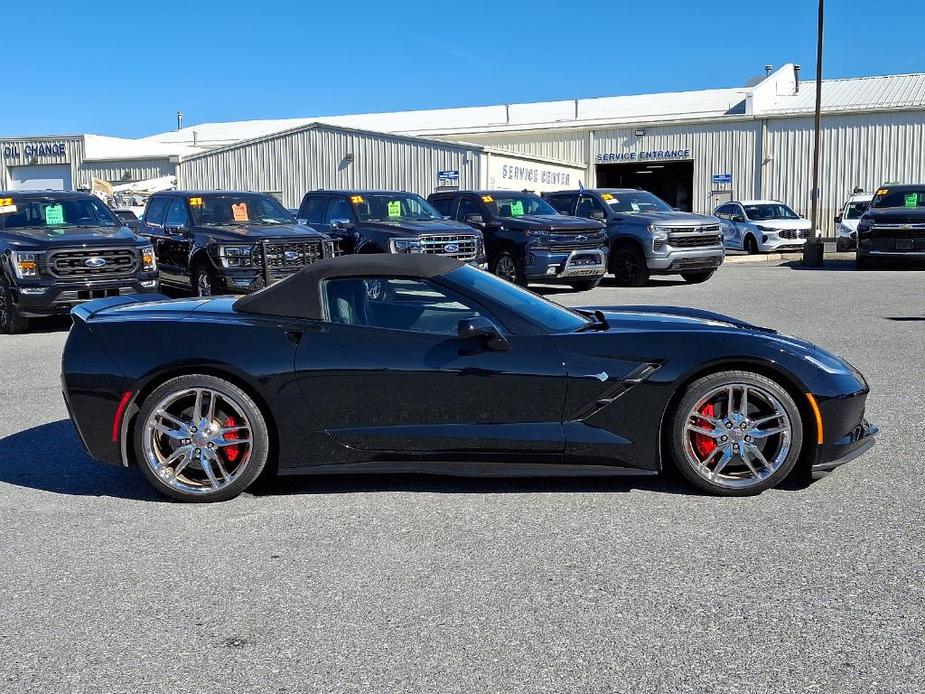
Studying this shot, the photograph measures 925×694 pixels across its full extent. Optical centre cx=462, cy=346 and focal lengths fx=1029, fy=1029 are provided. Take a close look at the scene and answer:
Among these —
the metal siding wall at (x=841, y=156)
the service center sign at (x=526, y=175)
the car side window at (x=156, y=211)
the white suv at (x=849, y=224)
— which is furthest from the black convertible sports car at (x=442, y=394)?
the metal siding wall at (x=841, y=156)

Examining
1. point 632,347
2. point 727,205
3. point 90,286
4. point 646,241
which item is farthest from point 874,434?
point 727,205

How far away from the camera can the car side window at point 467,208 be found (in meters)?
17.9

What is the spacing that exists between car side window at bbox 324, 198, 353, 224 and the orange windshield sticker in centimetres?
178

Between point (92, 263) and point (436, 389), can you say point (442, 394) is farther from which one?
point (92, 263)

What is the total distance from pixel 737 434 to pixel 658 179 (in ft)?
148

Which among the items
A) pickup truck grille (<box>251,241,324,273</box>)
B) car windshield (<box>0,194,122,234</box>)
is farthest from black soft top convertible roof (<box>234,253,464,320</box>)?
car windshield (<box>0,194,122,234</box>)

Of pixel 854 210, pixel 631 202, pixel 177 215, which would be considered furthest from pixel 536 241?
pixel 854 210

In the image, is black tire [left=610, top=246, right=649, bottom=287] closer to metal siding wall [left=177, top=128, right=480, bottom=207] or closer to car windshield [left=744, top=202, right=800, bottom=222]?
car windshield [left=744, top=202, right=800, bottom=222]

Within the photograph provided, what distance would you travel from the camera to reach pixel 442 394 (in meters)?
5.08

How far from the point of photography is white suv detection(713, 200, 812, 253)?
26797mm

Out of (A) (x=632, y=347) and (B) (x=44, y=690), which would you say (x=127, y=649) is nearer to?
(B) (x=44, y=690)

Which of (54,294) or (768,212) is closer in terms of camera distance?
(54,294)

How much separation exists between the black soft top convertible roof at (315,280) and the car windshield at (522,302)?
15cm

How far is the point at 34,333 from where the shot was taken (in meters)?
12.9
